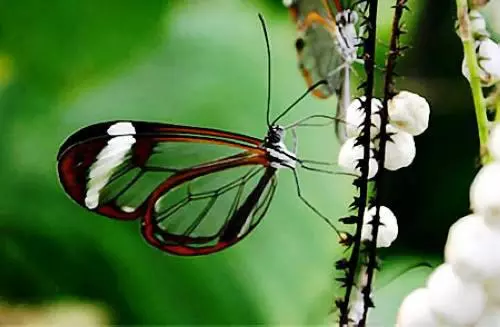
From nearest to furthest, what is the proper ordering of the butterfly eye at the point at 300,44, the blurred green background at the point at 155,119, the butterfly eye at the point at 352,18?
the butterfly eye at the point at 352,18 → the butterfly eye at the point at 300,44 → the blurred green background at the point at 155,119

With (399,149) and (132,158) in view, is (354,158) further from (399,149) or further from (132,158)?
(132,158)

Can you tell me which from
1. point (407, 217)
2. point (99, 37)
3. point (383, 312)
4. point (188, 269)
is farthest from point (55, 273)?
point (383, 312)

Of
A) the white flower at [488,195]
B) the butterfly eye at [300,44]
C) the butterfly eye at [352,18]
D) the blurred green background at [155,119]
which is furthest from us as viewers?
the blurred green background at [155,119]

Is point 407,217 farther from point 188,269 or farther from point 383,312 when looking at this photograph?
point 383,312

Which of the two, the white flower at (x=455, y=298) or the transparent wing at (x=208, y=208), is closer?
the white flower at (x=455, y=298)

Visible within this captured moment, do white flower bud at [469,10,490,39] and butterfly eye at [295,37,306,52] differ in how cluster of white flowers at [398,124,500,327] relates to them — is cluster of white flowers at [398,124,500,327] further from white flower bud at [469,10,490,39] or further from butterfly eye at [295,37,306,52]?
butterfly eye at [295,37,306,52]

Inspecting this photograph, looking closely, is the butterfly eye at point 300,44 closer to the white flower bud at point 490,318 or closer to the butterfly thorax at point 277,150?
the butterfly thorax at point 277,150

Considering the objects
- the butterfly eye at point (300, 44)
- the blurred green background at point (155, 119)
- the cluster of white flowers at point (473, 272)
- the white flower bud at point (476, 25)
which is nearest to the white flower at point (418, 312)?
the cluster of white flowers at point (473, 272)
